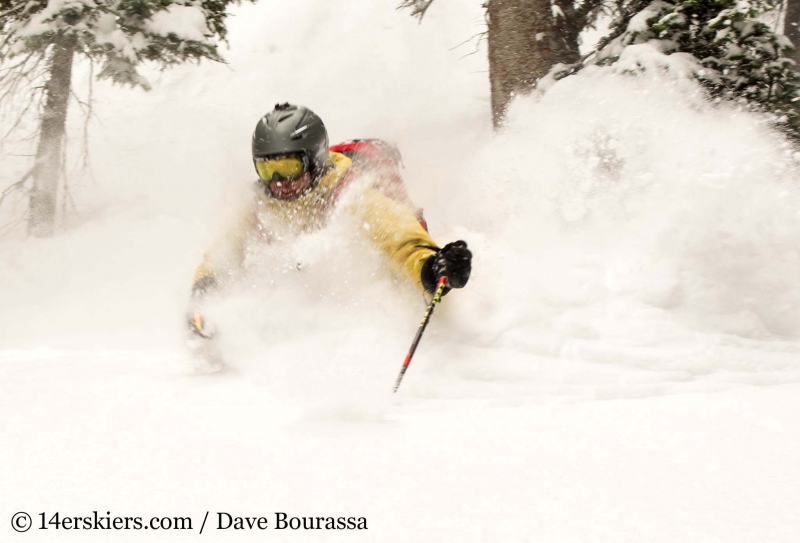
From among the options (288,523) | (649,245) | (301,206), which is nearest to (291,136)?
(301,206)

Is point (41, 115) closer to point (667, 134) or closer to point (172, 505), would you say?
point (667, 134)

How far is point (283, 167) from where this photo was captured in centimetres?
387

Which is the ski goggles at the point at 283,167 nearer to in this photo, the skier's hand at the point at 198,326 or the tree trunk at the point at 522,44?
the skier's hand at the point at 198,326

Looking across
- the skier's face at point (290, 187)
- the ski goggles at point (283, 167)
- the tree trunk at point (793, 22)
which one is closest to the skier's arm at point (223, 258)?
the skier's face at point (290, 187)

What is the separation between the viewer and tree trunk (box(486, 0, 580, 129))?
6660mm

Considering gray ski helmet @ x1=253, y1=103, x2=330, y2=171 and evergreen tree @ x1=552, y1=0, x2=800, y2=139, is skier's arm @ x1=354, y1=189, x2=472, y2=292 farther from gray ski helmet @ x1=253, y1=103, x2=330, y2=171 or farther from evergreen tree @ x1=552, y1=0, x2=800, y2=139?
evergreen tree @ x1=552, y1=0, x2=800, y2=139

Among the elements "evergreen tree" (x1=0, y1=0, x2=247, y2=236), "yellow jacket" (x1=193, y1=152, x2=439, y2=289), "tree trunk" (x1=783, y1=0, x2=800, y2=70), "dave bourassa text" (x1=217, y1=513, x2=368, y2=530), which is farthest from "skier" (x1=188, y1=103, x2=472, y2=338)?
"tree trunk" (x1=783, y1=0, x2=800, y2=70)

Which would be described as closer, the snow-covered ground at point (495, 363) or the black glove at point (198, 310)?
the snow-covered ground at point (495, 363)

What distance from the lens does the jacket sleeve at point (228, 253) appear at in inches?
167

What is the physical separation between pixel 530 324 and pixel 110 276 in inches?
249

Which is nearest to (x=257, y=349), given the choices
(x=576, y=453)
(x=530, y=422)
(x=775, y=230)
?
(x=530, y=422)

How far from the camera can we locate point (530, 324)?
12.8 feet

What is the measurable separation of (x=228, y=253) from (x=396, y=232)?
1227 mm

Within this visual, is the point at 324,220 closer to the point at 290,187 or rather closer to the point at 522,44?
the point at 290,187
